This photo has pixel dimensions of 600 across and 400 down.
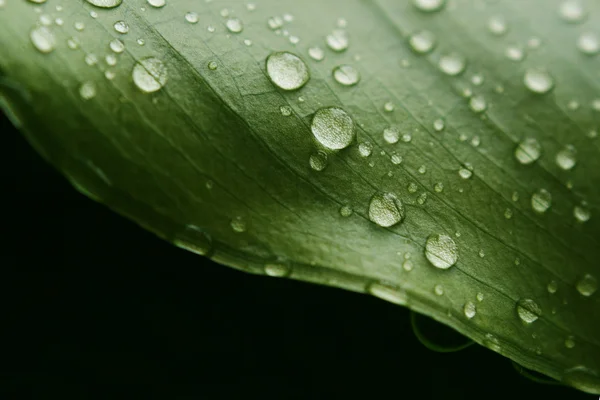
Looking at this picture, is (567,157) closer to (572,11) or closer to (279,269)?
(572,11)

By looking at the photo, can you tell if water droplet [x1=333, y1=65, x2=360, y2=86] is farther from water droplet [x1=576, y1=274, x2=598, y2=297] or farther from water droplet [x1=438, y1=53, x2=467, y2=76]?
water droplet [x1=576, y1=274, x2=598, y2=297]

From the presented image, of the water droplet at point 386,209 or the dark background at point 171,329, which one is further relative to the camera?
the dark background at point 171,329

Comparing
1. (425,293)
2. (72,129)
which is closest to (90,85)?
(72,129)

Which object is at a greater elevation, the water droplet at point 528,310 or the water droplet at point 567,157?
the water droplet at point 567,157

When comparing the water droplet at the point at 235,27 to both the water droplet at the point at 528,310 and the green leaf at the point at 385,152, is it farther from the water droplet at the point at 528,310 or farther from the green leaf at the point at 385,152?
the water droplet at the point at 528,310

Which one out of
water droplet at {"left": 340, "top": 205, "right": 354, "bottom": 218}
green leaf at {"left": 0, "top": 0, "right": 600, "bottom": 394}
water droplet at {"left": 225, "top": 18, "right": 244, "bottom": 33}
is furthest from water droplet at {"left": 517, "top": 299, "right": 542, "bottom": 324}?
water droplet at {"left": 225, "top": 18, "right": 244, "bottom": 33}

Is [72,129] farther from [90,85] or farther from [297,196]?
[297,196]

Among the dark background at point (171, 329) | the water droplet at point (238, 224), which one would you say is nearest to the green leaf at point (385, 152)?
the water droplet at point (238, 224)

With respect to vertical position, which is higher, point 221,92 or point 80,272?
A: point 221,92
